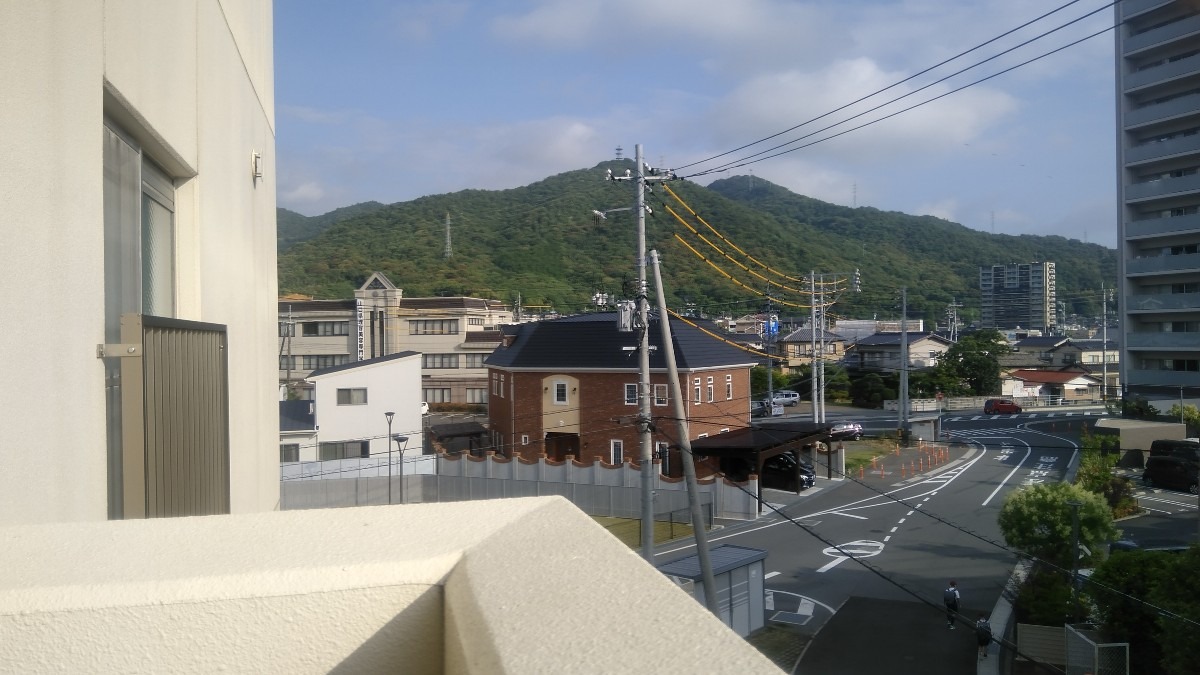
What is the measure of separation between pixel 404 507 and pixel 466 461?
23.1 m

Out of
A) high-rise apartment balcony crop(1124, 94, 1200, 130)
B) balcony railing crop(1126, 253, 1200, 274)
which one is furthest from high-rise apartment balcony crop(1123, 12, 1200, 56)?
balcony railing crop(1126, 253, 1200, 274)

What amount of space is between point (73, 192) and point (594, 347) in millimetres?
25685

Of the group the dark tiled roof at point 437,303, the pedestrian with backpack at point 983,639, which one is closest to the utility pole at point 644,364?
the pedestrian with backpack at point 983,639

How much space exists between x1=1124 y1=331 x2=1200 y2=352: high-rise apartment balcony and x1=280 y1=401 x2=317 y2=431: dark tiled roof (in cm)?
3064

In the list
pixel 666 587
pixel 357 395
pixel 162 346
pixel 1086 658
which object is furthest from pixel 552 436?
pixel 666 587

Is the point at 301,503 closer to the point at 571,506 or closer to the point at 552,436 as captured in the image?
the point at 552,436

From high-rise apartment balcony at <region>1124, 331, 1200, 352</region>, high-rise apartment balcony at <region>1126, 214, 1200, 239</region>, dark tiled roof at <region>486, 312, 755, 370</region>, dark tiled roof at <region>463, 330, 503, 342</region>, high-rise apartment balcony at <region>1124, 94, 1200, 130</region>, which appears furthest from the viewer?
dark tiled roof at <region>463, 330, 503, 342</region>

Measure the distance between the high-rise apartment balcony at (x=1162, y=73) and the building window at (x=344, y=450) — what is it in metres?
32.1

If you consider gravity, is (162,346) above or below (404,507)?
above

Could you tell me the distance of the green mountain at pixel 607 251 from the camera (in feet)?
152

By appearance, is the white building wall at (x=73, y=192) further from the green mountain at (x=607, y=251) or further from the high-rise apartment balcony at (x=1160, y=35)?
the high-rise apartment balcony at (x=1160, y=35)

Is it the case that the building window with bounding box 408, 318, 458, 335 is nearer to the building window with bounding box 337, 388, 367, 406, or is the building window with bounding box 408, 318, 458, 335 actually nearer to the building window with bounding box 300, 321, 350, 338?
the building window with bounding box 300, 321, 350, 338

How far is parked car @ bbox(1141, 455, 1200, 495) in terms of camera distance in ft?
70.5

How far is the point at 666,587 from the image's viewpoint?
48.0 inches
